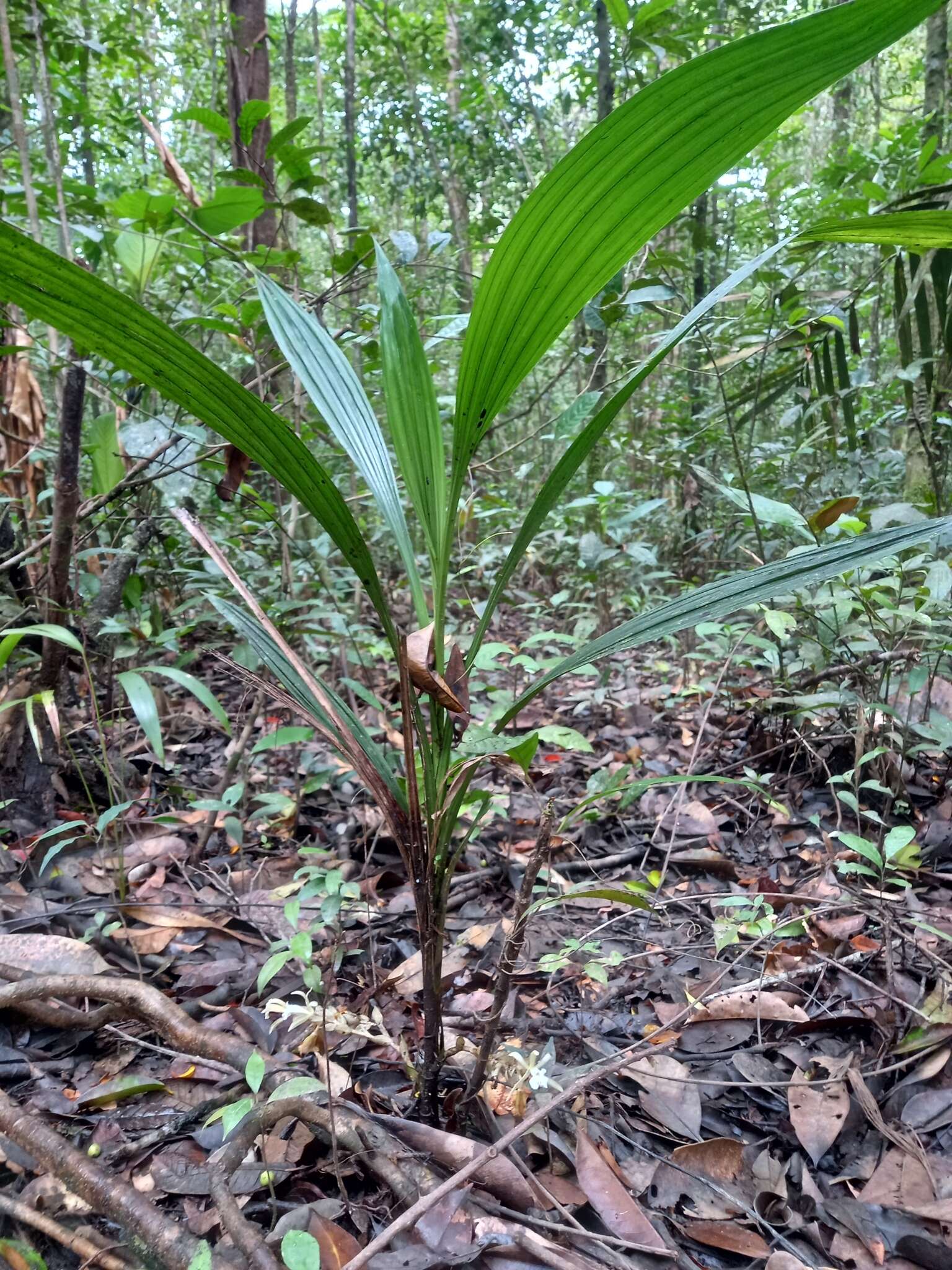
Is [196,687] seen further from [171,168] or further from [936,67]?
[936,67]

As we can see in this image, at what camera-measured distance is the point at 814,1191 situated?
2.83ft

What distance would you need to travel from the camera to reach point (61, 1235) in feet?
2.34

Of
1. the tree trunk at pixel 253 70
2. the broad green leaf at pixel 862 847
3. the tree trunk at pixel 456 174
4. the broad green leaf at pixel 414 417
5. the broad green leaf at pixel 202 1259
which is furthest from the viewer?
the tree trunk at pixel 456 174

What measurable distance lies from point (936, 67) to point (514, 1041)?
11.9 feet

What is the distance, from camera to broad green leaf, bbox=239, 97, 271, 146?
156cm

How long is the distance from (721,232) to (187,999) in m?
4.91

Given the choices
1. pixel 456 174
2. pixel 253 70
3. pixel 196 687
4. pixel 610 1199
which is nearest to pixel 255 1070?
pixel 610 1199

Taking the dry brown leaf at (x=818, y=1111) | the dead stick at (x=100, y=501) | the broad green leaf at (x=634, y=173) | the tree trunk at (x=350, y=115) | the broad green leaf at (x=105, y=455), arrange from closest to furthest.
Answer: the broad green leaf at (x=634, y=173)
the dry brown leaf at (x=818, y=1111)
the dead stick at (x=100, y=501)
the broad green leaf at (x=105, y=455)
the tree trunk at (x=350, y=115)

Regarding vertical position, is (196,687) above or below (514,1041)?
above

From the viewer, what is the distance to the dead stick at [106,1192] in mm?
688

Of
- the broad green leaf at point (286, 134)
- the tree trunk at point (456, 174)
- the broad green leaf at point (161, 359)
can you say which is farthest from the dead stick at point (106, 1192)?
the tree trunk at point (456, 174)

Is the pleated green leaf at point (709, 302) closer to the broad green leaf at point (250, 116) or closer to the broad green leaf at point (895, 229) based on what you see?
the broad green leaf at point (895, 229)

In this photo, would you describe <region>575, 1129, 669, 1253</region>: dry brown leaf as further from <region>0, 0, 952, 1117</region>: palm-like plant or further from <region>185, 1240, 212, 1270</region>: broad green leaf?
<region>185, 1240, 212, 1270</region>: broad green leaf

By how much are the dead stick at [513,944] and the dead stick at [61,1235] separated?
37 centimetres
